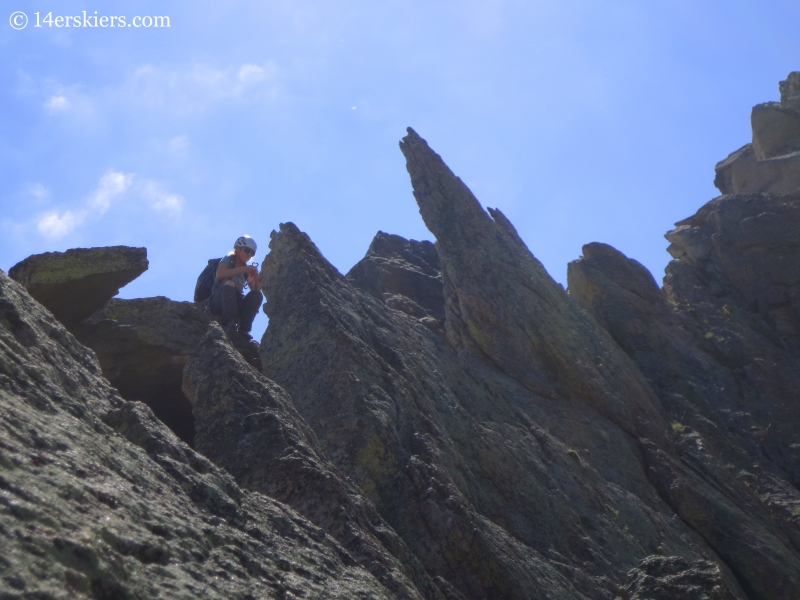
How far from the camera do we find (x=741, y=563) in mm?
15617

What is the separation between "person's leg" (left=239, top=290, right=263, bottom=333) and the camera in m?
17.4

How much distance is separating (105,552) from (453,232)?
18263 mm

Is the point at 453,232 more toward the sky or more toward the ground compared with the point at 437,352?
more toward the sky

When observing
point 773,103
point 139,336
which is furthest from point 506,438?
point 773,103

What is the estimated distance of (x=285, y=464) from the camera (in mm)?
8773

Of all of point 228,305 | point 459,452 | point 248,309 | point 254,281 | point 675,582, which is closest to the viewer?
point 675,582

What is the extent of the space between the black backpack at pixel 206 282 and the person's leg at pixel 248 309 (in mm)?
1100

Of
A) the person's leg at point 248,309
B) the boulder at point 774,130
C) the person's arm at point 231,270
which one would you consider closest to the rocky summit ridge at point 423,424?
the person's leg at point 248,309

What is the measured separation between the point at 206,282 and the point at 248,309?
1454 millimetres

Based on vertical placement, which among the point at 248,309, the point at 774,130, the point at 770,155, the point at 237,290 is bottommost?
the point at 248,309

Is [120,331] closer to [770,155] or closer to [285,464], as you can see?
[285,464]

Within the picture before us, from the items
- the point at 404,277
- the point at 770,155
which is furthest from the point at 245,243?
the point at 770,155

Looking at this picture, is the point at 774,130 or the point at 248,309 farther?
the point at 774,130

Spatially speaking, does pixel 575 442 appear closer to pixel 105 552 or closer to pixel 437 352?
pixel 437 352
